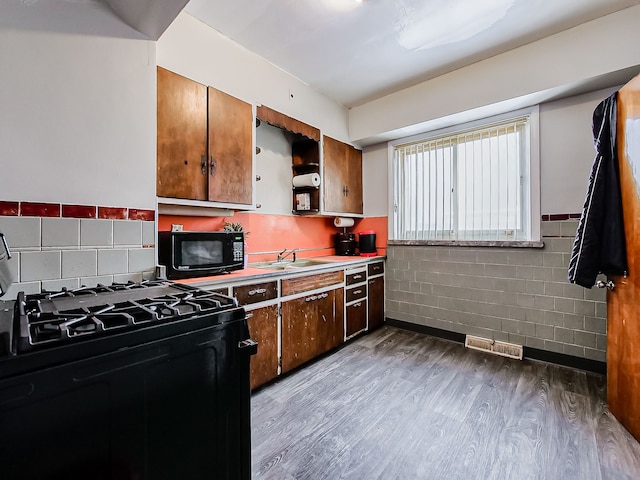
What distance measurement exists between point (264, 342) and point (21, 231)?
5.06 feet

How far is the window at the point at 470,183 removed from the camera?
2.83m

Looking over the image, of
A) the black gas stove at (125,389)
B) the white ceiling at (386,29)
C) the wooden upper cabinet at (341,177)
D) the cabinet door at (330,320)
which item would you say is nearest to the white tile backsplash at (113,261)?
the black gas stove at (125,389)

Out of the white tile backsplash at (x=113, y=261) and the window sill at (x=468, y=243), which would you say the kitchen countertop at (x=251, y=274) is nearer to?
the white tile backsplash at (x=113, y=261)

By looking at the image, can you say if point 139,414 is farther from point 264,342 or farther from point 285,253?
point 285,253

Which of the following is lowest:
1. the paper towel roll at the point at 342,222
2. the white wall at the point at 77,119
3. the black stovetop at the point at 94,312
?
the black stovetop at the point at 94,312

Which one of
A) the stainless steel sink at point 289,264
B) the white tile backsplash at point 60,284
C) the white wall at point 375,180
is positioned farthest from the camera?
the white wall at point 375,180

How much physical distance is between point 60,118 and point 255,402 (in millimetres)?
2077

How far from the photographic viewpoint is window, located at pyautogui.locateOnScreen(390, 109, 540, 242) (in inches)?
111

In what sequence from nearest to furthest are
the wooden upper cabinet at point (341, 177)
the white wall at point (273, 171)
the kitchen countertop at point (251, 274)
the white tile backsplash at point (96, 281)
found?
the white tile backsplash at point (96, 281), the kitchen countertop at point (251, 274), the white wall at point (273, 171), the wooden upper cabinet at point (341, 177)

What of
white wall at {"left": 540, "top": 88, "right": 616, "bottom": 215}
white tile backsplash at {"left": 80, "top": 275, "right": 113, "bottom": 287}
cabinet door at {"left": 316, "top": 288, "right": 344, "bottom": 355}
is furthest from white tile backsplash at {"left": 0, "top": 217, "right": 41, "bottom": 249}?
white wall at {"left": 540, "top": 88, "right": 616, "bottom": 215}

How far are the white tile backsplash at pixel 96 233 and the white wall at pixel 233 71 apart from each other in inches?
45.4

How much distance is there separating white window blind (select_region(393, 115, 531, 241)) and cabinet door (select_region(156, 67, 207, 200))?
239 cm

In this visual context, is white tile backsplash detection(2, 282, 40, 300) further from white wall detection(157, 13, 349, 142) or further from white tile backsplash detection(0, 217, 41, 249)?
white wall detection(157, 13, 349, 142)

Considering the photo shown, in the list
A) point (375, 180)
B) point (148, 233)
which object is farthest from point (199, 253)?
point (375, 180)
